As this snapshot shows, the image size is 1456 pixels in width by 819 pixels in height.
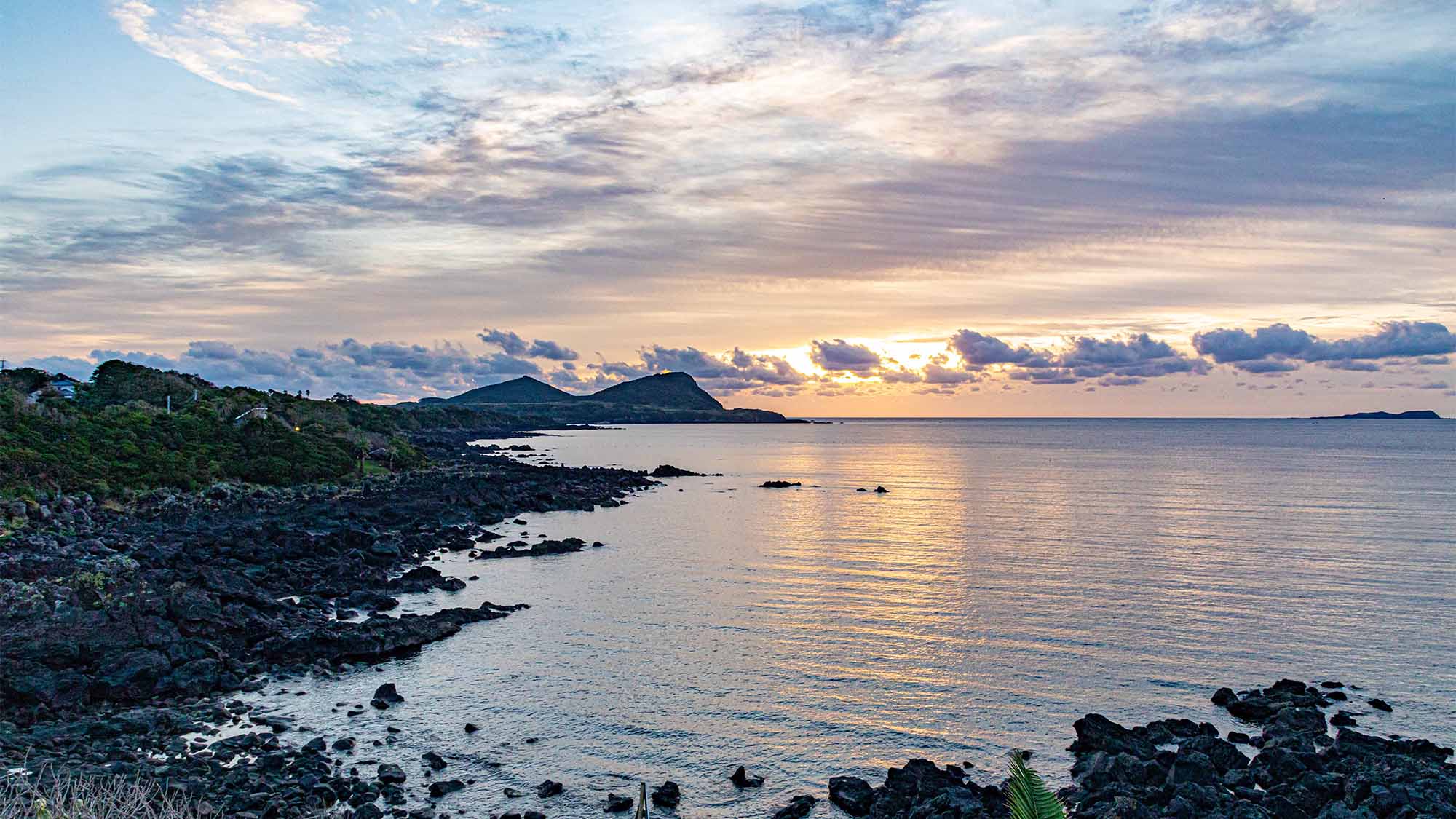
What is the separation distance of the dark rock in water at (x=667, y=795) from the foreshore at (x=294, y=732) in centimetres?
6

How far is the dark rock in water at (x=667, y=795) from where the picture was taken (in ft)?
58.1

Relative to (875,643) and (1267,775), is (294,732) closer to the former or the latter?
(875,643)

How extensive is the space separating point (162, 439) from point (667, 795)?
62953 mm

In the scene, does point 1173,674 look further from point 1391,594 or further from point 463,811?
point 463,811

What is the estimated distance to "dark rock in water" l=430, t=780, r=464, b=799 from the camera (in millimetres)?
17750

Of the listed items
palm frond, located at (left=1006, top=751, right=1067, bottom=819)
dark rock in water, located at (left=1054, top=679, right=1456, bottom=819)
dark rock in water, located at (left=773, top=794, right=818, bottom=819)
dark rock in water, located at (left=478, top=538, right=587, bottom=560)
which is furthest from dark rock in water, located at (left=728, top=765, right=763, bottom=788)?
dark rock in water, located at (left=478, top=538, right=587, bottom=560)

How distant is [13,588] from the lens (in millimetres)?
28469

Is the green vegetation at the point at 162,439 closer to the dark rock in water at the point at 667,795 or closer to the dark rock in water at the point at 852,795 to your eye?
the dark rock in water at the point at 667,795

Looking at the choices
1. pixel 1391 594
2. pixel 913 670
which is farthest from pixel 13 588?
pixel 1391 594

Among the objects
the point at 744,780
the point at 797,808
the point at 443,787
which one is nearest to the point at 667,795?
the point at 744,780

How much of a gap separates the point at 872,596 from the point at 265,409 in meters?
71.0

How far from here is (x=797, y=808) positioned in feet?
57.1

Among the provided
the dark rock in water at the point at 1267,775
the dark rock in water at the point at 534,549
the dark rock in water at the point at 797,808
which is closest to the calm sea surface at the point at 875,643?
the dark rock in water at the point at 797,808

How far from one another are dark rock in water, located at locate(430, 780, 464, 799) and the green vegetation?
41.0 m
